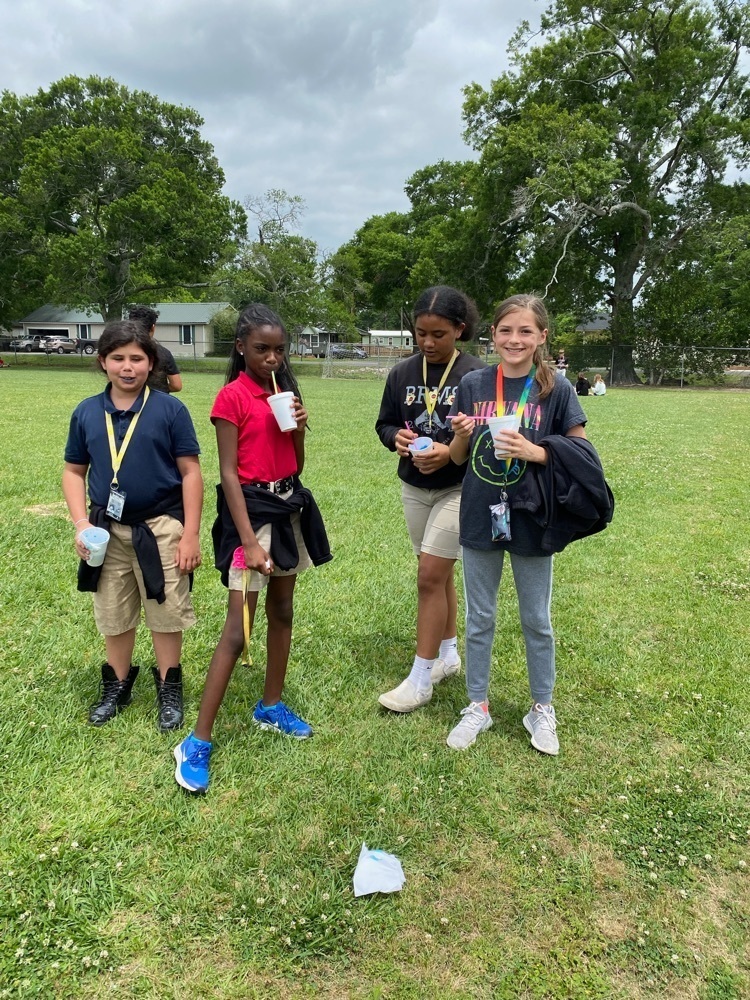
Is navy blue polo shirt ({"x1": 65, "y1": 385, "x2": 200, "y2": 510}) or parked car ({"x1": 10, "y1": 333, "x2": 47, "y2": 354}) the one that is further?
parked car ({"x1": 10, "y1": 333, "x2": 47, "y2": 354})

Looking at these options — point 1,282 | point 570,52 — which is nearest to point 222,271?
point 1,282

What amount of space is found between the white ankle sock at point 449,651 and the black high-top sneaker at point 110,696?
1.62m

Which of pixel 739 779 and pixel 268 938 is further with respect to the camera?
pixel 739 779

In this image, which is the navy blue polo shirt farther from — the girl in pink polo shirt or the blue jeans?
the blue jeans

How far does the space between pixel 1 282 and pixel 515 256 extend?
26692mm

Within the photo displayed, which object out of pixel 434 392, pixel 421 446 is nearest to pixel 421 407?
pixel 434 392

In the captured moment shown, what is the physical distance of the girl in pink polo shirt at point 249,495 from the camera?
2586 mm

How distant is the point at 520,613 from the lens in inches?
113

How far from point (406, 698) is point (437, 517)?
0.91 m

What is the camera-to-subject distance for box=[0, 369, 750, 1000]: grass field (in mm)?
1930

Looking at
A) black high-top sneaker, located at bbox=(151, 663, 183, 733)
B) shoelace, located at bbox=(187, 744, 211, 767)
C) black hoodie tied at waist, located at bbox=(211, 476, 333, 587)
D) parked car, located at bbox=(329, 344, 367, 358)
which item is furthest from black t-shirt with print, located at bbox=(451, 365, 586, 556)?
parked car, located at bbox=(329, 344, 367, 358)

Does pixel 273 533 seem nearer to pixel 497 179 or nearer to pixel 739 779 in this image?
pixel 739 779

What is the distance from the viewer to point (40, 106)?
32.3m

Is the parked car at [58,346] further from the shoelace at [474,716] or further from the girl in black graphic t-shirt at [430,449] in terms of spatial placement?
the shoelace at [474,716]
